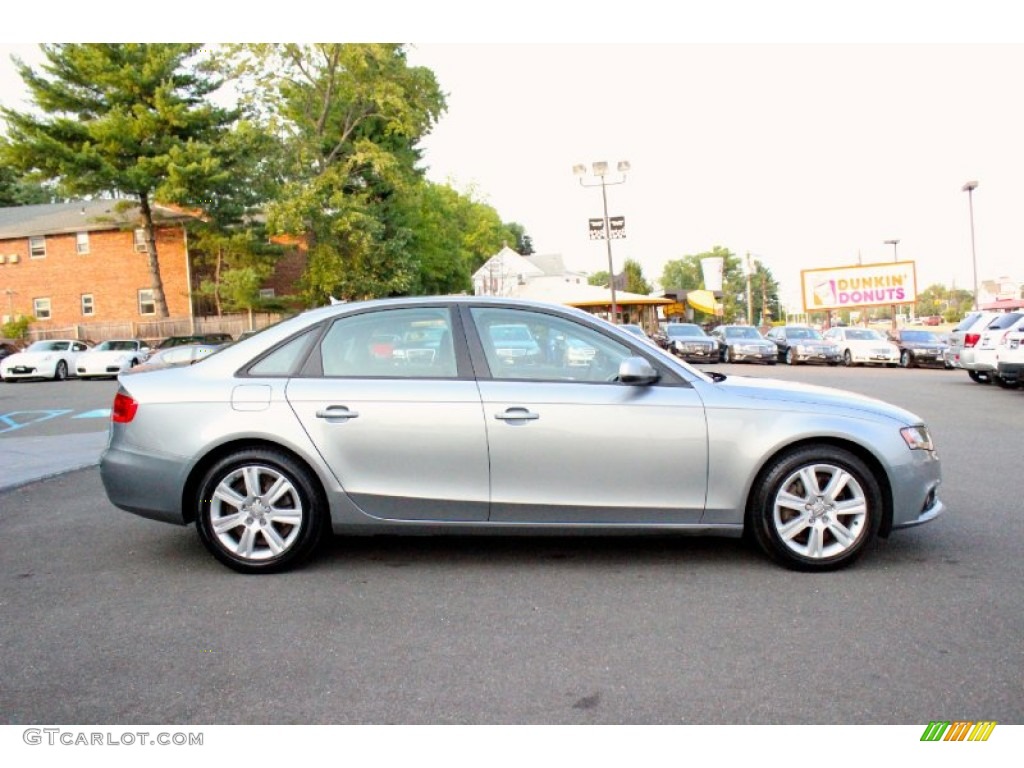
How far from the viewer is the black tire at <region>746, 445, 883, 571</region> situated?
487cm

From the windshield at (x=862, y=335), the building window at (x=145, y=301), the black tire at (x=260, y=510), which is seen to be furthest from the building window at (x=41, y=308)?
the black tire at (x=260, y=510)

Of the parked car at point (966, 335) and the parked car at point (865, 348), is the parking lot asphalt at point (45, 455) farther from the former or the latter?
the parked car at point (865, 348)

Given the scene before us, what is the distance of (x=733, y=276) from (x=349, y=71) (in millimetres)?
113391

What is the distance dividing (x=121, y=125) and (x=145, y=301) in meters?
11.8

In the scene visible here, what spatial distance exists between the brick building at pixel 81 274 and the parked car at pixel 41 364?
14120 millimetres

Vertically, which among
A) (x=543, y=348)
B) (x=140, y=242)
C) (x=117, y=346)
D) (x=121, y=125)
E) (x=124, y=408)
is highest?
(x=121, y=125)

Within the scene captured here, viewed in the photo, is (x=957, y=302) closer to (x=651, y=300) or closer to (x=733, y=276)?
(x=733, y=276)

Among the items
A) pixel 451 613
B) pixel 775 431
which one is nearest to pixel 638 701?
pixel 451 613

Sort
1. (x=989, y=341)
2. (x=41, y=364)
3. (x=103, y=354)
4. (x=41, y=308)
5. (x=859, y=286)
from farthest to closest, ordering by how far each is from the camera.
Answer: (x=859, y=286), (x=41, y=308), (x=103, y=354), (x=41, y=364), (x=989, y=341)

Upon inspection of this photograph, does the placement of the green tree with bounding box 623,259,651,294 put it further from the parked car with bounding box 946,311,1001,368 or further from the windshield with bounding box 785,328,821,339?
the parked car with bounding box 946,311,1001,368


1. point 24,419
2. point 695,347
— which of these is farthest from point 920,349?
point 24,419

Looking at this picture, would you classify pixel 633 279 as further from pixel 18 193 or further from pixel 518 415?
pixel 518 415

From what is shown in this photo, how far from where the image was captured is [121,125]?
3544 cm
